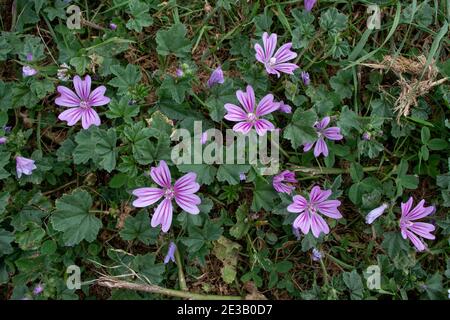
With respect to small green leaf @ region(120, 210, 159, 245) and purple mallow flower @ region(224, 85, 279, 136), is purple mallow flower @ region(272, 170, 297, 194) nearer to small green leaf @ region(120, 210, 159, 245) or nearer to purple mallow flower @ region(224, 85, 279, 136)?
purple mallow flower @ region(224, 85, 279, 136)

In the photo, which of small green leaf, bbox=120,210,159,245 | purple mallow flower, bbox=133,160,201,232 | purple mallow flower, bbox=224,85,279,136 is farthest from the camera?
small green leaf, bbox=120,210,159,245

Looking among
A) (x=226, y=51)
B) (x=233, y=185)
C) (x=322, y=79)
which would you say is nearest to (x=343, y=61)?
(x=322, y=79)

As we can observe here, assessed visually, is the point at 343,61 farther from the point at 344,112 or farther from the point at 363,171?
the point at 363,171

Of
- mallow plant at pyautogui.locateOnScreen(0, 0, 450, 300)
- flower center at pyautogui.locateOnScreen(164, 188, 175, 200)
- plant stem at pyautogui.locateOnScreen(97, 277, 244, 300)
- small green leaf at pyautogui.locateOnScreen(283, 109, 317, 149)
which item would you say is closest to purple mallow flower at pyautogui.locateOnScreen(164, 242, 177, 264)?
mallow plant at pyautogui.locateOnScreen(0, 0, 450, 300)

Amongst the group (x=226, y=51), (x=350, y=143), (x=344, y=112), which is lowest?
(x=350, y=143)

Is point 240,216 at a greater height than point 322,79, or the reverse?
point 322,79

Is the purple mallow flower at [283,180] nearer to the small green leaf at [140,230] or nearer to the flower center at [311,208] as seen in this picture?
the flower center at [311,208]
